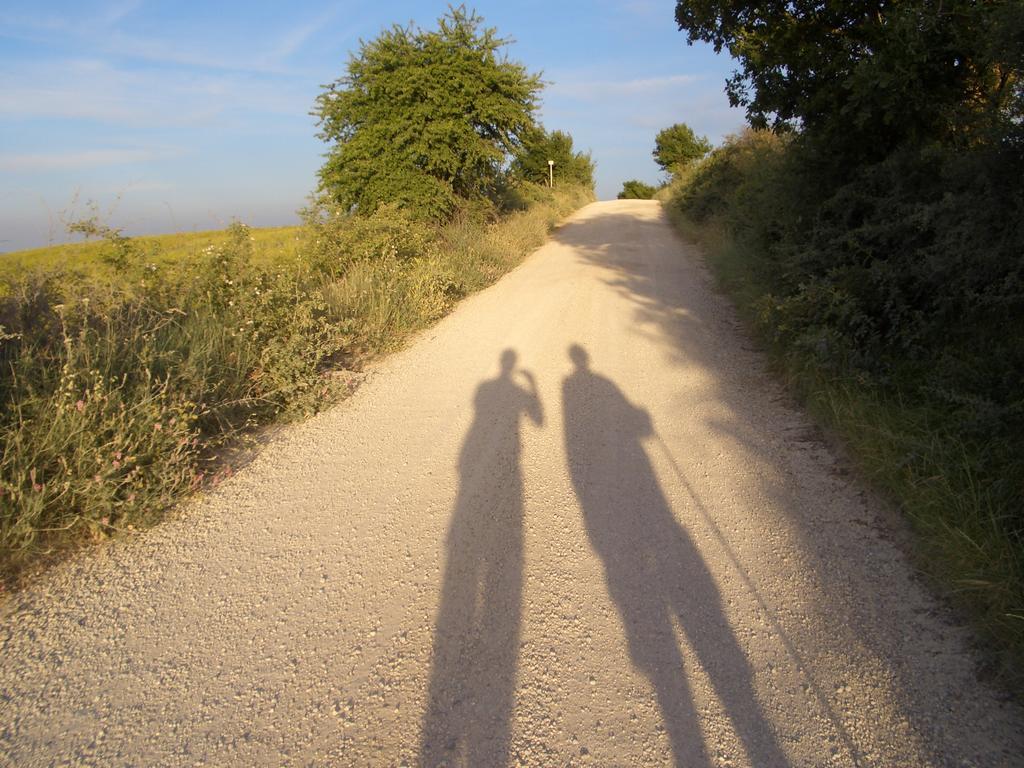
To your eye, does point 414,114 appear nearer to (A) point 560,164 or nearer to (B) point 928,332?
(B) point 928,332

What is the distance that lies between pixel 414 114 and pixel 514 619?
13.6 meters

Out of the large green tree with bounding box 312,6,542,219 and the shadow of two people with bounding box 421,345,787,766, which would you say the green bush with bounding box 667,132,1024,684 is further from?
the large green tree with bounding box 312,6,542,219

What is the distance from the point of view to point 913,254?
5.14m

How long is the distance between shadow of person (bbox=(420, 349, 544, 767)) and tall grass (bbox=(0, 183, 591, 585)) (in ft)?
6.59

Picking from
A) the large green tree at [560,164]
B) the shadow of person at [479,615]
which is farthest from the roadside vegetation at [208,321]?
the large green tree at [560,164]

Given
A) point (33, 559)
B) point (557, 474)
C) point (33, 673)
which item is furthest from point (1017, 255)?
point (33, 559)

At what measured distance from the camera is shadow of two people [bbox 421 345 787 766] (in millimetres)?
2305

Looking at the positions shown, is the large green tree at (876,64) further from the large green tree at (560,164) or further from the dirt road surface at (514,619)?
the large green tree at (560,164)

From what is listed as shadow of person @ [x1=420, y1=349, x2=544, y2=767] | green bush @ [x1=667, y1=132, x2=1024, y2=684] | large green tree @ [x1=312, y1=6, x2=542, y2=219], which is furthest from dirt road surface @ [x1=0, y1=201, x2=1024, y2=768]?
large green tree @ [x1=312, y1=6, x2=542, y2=219]

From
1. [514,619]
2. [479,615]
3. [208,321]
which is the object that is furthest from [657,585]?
[208,321]

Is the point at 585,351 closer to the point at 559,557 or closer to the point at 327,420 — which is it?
the point at 327,420

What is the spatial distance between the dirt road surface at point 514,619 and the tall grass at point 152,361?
1.18 ft

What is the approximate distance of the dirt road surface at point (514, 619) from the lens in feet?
7.47

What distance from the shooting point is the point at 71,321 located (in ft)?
16.0
